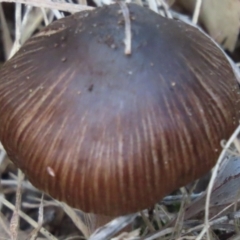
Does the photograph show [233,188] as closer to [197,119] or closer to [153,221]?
[153,221]

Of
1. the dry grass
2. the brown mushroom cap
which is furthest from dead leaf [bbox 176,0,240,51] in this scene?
the brown mushroom cap

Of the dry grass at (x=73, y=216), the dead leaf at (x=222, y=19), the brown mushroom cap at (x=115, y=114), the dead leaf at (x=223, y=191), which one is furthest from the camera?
the dead leaf at (x=222, y=19)

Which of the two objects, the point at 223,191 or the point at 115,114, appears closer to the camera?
the point at 115,114

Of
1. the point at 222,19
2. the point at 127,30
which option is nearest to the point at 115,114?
the point at 127,30

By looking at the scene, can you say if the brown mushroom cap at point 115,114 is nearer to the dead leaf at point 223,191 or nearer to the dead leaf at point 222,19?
the dead leaf at point 223,191

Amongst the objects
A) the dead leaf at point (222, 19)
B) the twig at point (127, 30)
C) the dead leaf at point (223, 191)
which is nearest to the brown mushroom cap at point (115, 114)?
the twig at point (127, 30)

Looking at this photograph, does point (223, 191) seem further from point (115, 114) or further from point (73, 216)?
point (115, 114)
